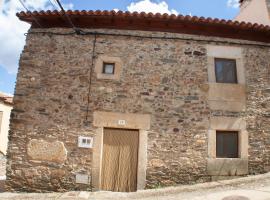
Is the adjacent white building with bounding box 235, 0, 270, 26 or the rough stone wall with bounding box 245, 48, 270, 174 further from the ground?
the adjacent white building with bounding box 235, 0, 270, 26

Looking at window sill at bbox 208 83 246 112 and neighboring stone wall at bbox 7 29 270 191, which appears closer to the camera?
neighboring stone wall at bbox 7 29 270 191

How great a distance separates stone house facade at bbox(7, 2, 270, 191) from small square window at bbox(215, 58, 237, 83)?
3cm

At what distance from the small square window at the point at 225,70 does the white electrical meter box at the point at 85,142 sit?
395 cm

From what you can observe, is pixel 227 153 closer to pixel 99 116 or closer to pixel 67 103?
pixel 99 116

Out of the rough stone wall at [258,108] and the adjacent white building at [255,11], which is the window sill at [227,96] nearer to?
the rough stone wall at [258,108]

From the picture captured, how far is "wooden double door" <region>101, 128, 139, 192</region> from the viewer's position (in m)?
7.18

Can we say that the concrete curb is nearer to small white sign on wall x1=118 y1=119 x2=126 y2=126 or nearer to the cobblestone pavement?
the cobblestone pavement

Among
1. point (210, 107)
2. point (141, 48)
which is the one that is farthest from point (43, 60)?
point (210, 107)

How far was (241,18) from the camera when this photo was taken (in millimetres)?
10992

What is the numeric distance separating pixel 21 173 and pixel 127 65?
395cm

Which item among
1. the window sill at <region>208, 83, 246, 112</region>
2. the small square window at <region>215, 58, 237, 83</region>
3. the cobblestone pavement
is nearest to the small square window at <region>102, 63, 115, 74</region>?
the window sill at <region>208, 83, 246, 112</region>

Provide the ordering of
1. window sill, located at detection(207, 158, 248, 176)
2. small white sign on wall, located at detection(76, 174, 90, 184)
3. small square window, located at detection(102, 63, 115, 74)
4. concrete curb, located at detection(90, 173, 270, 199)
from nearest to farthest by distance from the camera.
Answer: concrete curb, located at detection(90, 173, 270, 199) → small white sign on wall, located at detection(76, 174, 90, 184) → window sill, located at detection(207, 158, 248, 176) → small square window, located at detection(102, 63, 115, 74)

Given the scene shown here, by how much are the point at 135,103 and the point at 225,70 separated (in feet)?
9.29

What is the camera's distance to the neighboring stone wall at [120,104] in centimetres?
→ 714
